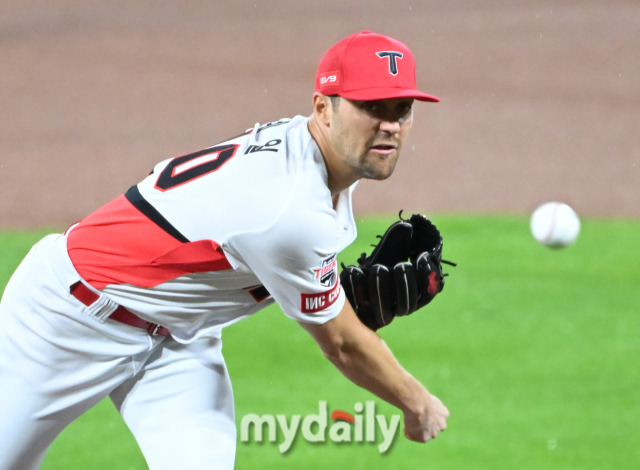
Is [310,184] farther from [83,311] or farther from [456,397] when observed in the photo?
[456,397]

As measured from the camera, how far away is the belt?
3990 mm

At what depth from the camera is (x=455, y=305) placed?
8.79 metres

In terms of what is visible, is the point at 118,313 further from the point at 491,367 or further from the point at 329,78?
the point at 491,367

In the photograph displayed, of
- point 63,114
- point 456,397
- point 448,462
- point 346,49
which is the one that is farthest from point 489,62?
point 346,49

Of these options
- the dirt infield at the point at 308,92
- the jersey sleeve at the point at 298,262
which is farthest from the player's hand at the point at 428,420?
the dirt infield at the point at 308,92

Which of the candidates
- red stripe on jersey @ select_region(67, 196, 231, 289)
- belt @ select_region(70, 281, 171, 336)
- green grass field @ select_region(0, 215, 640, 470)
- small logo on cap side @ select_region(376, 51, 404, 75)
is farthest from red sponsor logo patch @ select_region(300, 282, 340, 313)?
green grass field @ select_region(0, 215, 640, 470)

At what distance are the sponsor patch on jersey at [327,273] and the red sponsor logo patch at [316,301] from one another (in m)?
0.03

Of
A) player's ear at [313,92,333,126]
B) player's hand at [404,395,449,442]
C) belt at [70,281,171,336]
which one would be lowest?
player's hand at [404,395,449,442]

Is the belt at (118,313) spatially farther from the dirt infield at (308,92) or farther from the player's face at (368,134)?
the dirt infield at (308,92)

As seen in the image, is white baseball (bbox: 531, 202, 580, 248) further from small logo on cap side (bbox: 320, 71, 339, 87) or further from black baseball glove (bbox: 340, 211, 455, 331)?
small logo on cap side (bbox: 320, 71, 339, 87)

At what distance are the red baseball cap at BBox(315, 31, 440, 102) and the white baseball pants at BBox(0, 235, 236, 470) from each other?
1.19 metres

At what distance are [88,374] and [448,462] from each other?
287 centimetres

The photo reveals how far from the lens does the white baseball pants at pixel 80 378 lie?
13.1 feet

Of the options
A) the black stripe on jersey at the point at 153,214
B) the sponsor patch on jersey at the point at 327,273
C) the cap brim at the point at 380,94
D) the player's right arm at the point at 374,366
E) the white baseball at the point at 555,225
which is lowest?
the white baseball at the point at 555,225
